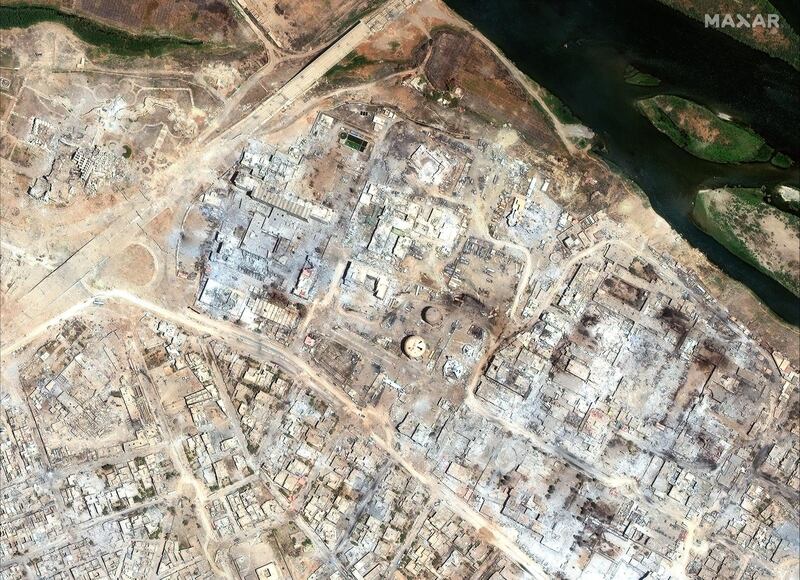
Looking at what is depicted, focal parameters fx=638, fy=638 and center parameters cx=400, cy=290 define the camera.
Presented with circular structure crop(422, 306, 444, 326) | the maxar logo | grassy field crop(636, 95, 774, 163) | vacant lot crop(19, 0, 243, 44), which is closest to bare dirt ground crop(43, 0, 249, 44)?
vacant lot crop(19, 0, 243, 44)

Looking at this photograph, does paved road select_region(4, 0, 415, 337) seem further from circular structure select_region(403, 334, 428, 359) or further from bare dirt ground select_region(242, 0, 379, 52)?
circular structure select_region(403, 334, 428, 359)

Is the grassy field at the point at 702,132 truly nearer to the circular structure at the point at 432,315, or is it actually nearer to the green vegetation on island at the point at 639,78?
the green vegetation on island at the point at 639,78

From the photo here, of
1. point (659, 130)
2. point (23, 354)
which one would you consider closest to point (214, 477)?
point (23, 354)

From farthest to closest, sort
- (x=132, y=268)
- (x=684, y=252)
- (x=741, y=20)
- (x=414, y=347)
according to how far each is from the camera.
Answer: (x=684, y=252)
(x=741, y=20)
(x=132, y=268)
(x=414, y=347)

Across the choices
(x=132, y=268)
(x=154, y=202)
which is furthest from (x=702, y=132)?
(x=132, y=268)

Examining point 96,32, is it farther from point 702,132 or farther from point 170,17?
point 702,132

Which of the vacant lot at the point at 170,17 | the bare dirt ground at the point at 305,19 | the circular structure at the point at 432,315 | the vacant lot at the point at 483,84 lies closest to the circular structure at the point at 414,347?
the circular structure at the point at 432,315

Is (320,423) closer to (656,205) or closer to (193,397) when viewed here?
(193,397)
